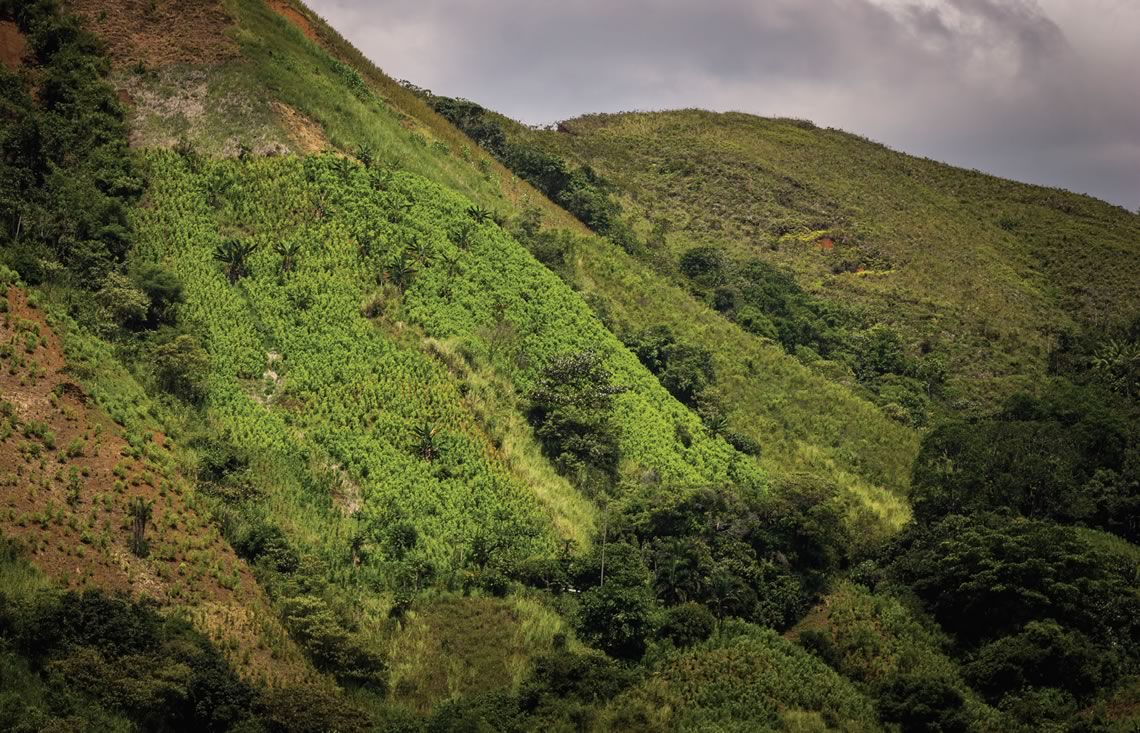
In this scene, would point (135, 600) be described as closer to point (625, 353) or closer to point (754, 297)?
point (625, 353)

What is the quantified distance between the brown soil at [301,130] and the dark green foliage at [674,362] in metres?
21.4

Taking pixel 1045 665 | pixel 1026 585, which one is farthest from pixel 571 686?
pixel 1026 585

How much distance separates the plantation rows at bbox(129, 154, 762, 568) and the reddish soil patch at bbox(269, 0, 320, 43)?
20768 mm

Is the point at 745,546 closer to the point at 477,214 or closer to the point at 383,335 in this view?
the point at 383,335

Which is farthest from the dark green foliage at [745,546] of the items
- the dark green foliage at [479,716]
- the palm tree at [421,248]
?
the palm tree at [421,248]

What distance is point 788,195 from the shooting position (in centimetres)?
11969

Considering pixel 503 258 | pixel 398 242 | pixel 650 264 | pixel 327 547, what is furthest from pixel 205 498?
pixel 650 264

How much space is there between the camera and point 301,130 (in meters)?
69.6

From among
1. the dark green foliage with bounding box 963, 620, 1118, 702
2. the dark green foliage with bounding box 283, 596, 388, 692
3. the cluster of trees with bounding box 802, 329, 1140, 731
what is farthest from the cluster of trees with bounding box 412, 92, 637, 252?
the dark green foliage with bounding box 283, 596, 388, 692

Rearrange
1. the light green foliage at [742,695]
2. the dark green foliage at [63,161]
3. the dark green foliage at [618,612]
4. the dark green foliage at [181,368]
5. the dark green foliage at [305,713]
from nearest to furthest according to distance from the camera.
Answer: the dark green foliage at [305,713] → the light green foliage at [742,695] → the dark green foliage at [618,612] → the dark green foliage at [181,368] → the dark green foliage at [63,161]

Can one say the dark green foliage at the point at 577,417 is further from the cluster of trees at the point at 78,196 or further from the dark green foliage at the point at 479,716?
the cluster of trees at the point at 78,196

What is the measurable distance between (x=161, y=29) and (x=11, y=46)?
9.50 metres

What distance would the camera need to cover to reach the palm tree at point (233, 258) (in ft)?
191

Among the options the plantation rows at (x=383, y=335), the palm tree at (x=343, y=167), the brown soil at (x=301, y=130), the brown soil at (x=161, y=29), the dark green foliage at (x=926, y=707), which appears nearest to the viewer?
the dark green foliage at (x=926, y=707)
